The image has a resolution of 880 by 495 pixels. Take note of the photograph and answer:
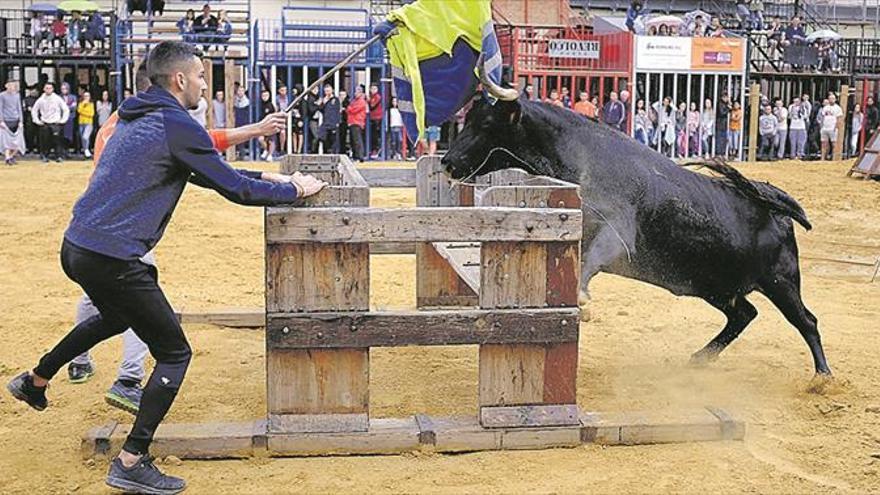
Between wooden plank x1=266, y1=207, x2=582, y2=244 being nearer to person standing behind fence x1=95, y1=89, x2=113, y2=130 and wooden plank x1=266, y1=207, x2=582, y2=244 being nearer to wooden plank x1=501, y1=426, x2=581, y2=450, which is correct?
wooden plank x1=501, y1=426, x2=581, y2=450

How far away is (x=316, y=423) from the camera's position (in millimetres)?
5543

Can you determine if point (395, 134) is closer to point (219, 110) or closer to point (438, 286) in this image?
point (219, 110)

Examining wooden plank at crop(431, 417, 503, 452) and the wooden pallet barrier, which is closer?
the wooden pallet barrier

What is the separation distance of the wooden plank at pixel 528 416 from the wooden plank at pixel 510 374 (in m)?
0.04

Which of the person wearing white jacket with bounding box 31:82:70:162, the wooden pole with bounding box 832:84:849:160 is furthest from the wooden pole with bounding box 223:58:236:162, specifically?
the wooden pole with bounding box 832:84:849:160

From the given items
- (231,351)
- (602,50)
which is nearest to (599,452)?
(231,351)

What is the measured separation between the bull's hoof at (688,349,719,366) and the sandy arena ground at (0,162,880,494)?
7cm

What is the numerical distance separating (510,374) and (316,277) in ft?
3.74

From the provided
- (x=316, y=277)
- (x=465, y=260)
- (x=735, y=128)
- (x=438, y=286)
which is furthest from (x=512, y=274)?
(x=735, y=128)

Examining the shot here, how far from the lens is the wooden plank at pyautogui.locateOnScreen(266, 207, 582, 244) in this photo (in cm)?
539

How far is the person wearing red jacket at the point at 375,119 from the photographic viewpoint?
27.4 metres

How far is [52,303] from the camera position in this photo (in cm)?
955

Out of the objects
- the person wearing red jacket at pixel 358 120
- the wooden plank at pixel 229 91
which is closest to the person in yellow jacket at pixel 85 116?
the wooden plank at pixel 229 91

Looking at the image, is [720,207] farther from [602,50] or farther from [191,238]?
[602,50]
